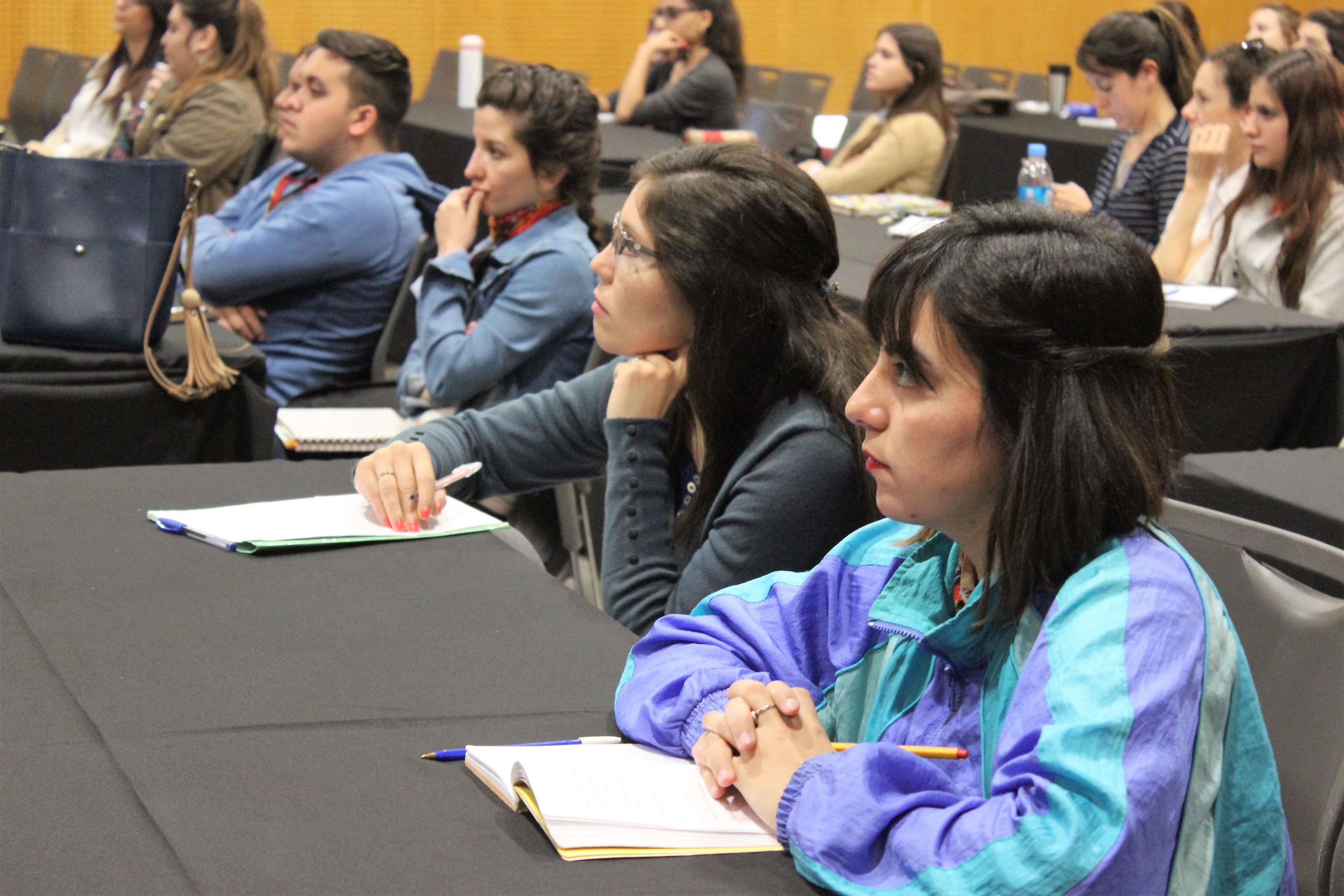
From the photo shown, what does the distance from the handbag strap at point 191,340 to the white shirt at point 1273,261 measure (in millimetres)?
2252

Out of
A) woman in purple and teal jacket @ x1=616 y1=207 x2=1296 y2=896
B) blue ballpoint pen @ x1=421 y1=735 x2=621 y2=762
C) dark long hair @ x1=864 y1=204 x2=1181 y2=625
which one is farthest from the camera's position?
blue ballpoint pen @ x1=421 y1=735 x2=621 y2=762

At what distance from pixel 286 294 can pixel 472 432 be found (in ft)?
4.70

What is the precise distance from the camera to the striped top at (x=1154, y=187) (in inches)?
168

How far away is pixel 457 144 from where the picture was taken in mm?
5742

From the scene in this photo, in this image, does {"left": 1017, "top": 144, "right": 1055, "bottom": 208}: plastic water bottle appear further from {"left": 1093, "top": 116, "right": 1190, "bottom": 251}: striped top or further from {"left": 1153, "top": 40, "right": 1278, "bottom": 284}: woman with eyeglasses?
{"left": 1153, "top": 40, "right": 1278, "bottom": 284}: woman with eyeglasses

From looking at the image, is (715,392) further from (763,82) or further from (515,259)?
(763,82)

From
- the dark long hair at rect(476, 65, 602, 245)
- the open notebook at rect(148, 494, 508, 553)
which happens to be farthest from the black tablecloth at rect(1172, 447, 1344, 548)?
Answer: the dark long hair at rect(476, 65, 602, 245)

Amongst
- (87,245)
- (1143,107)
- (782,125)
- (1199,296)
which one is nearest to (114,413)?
(87,245)

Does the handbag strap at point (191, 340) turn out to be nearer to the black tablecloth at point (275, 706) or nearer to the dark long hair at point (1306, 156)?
the black tablecloth at point (275, 706)

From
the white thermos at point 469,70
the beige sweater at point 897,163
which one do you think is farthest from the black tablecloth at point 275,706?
the white thermos at point 469,70

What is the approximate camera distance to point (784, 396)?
5.65ft

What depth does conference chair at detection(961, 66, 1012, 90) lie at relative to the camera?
8.41m

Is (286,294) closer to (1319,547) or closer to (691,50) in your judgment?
(1319,547)

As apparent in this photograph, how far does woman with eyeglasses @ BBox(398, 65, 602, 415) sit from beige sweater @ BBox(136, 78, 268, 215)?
5.56 ft
